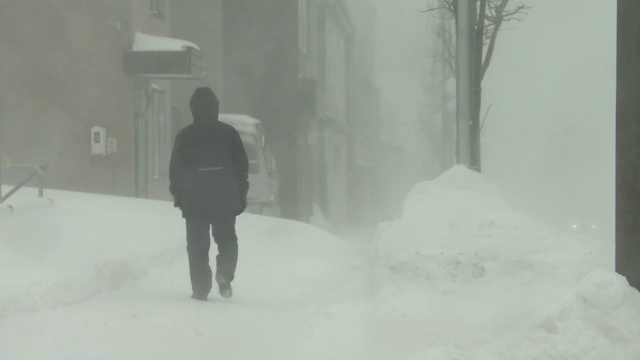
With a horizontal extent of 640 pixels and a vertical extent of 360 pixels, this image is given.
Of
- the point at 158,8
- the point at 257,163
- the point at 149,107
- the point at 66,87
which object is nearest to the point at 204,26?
the point at 257,163

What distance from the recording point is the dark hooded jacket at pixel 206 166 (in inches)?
315

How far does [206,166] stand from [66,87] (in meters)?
9.45

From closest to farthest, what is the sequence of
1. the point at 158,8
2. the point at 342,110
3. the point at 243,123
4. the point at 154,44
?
1. the point at 154,44
2. the point at 158,8
3. the point at 243,123
4. the point at 342,110

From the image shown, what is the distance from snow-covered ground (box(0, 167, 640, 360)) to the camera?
5586mm

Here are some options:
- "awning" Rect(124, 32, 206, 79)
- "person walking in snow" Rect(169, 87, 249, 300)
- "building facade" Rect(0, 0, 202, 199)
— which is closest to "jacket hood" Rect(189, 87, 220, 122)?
"person walking in snow" Rect(169, 87, 249, 300)

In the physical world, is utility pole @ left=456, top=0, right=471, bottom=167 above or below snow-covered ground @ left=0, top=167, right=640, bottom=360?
above

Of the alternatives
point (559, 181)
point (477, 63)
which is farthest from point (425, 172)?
point (477, 63)

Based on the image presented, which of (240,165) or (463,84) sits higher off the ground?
(463,84)

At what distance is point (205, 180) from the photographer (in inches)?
315

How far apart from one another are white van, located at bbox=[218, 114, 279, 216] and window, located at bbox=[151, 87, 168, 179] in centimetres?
198

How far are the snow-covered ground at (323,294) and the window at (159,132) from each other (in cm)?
876

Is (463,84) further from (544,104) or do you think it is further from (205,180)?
(544,104)

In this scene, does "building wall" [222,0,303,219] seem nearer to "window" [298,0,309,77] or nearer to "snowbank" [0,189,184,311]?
"window" [298,0,309,77]

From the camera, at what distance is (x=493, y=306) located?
7.97 metres
